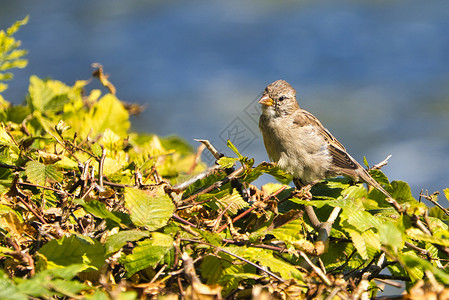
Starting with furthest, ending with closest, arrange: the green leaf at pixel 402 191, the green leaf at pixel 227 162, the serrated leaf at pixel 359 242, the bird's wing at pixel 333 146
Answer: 1. the bird's wing at pixel 333 146
2. the green leaf at pixel 402 191
3. the green leaf at pixel 227 162
4. the serrated leaf at pixel 359 242

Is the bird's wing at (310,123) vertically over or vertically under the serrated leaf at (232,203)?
over

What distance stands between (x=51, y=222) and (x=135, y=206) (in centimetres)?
33

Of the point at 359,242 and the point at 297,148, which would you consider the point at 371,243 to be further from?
the point at 297,148

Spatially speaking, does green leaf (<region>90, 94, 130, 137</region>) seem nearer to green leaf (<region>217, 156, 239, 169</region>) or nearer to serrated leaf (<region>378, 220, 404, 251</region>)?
green leaf (<region>217, 156, 239, 169</region>)

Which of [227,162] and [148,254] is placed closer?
[148,254]

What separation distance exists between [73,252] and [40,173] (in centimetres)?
39

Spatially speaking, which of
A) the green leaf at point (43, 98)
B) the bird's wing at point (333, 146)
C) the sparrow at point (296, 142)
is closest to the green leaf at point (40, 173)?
the green leaf at point (43, 98)

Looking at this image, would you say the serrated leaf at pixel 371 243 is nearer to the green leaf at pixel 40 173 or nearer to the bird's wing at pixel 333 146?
the green leaf at pixel 40 173

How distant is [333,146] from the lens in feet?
12.4

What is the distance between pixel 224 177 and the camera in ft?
6.33

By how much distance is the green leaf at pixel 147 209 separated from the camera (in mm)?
1383

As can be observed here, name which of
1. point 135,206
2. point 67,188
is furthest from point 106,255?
point 67,188

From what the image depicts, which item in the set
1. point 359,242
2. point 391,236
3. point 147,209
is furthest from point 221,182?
point 391,236

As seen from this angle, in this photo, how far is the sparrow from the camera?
3477 mm
